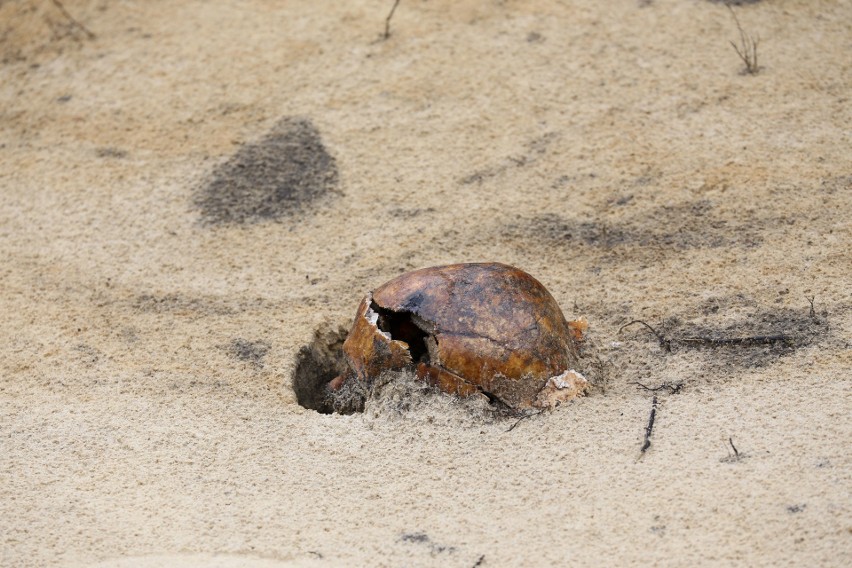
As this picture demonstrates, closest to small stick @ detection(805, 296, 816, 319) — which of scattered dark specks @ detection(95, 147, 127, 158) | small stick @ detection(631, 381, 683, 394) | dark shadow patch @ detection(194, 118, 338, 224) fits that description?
small stick @ detection(631, 381, 683, 394)

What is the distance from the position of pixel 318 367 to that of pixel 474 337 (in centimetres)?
98

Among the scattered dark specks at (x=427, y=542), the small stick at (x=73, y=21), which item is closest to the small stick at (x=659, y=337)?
the scattered dark specks at (x=427, y=542)

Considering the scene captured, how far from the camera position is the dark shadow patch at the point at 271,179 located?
16.5 ft

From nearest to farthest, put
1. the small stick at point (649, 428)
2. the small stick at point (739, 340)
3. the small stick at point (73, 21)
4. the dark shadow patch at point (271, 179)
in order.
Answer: the small stick at point (649, 428), the small stick at point (739, 340), the dark shadow patch at point (271, 179), the small stick at point (73, 21)

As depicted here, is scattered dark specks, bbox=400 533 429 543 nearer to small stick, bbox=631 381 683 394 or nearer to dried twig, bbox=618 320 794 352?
small stick, bbox=631 381 683 394

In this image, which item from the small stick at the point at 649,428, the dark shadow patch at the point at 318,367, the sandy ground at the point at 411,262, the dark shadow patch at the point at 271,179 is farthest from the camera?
the dark shadow patch at the point at 271,179

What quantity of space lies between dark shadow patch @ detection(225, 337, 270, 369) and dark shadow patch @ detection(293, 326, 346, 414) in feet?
0.54

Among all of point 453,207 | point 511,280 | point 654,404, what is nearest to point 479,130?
point 453,207

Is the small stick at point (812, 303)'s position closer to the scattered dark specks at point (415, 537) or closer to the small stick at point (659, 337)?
the small stick at point (659, 337)

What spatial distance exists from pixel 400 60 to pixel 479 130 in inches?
34.0

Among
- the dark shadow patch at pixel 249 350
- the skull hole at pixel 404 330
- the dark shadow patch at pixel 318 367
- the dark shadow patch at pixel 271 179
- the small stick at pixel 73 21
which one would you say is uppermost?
the small stick at pixel 73 21

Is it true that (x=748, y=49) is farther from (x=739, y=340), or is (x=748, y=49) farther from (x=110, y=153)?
(x=110, y=153)

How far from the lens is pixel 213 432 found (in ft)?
11.8

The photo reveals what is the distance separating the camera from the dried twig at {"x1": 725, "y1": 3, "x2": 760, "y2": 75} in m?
5.38
